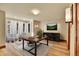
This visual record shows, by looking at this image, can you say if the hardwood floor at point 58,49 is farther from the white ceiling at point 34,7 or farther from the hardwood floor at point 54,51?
the white ceiling at point 34,7

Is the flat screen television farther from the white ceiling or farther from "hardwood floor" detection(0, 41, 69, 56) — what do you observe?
"hardwood floor" detection(0, 41, 69, 56)

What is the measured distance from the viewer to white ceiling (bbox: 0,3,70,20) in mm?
2262

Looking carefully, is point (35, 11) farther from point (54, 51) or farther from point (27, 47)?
point (54, 51)

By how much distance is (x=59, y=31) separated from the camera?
2.32 meters

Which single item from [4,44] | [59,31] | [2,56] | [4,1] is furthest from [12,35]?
[59,31]

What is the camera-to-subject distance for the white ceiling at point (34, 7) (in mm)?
2262

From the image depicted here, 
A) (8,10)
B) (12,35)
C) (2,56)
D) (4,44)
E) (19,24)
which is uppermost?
(8,10)

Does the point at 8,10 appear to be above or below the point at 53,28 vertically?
above

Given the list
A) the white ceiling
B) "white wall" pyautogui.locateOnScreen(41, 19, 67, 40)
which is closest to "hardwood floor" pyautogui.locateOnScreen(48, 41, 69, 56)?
"white wall" pyautogui.locateOnScreen(41, 19, 67, 40)

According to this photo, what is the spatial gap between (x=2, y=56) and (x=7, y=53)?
0.33 ft

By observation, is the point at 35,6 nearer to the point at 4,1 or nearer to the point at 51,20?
the point at 51,20

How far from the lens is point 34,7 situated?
228 cm

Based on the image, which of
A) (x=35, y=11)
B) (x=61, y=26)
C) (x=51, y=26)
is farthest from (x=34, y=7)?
(x=61, y=26)

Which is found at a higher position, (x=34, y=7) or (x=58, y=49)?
(x=34, y=7)
